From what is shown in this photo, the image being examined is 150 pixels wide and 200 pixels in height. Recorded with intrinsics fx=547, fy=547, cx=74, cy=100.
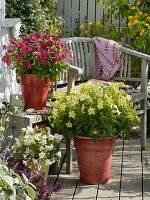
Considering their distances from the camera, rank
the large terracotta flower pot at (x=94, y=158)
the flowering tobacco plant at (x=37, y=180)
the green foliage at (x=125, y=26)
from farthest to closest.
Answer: the green foliage at (x=125, y=26) < the large terracotta flower pot at (x=94, y=158) < the flowering tobacco plant at (x=37, y=180)

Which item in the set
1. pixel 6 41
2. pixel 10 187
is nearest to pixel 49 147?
pixel 10 187

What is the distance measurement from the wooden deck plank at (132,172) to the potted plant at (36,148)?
2.13ft

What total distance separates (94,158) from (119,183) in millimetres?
335

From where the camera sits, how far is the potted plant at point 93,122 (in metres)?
4.26

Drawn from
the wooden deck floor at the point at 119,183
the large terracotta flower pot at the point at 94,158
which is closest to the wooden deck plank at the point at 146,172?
the wooden deck floor at the point at 119,183

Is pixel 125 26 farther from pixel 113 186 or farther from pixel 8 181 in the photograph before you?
pixel 8 181

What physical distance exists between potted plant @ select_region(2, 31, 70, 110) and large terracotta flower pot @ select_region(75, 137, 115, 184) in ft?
1.81

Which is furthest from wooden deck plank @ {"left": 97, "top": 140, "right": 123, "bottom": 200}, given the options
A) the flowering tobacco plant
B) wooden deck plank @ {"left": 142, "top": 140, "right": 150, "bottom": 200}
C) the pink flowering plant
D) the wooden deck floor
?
the pink flowering plant

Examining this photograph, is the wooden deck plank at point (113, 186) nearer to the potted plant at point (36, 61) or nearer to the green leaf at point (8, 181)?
the potted plant at point (36, 61)

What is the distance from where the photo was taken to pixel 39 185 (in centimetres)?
401

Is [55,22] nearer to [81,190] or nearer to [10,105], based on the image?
[10,105]

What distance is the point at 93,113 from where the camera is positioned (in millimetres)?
4203

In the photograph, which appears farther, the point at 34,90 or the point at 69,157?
the point at 69,157

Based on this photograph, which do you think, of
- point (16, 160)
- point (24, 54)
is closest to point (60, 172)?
point (16, 160)
